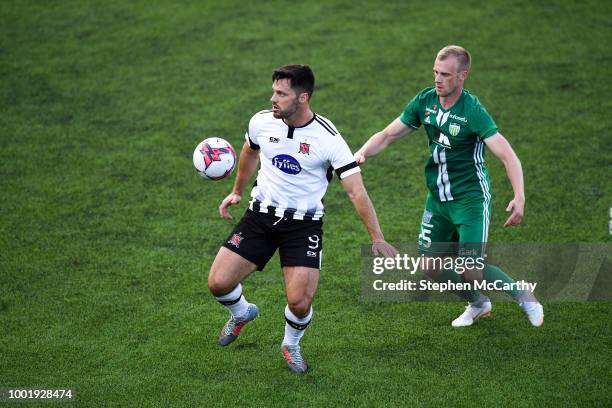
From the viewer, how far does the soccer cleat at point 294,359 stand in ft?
21.1

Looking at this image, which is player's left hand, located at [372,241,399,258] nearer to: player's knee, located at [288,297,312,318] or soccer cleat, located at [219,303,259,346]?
player's knee, located at [288,297,312,318]

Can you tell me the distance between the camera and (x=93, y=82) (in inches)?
476

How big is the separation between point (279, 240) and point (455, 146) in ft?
5.21

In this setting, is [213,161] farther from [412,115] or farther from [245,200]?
[245,200]

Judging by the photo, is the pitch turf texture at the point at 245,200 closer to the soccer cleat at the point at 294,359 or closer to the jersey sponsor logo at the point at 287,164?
the soccer cleat at the point at 294,359

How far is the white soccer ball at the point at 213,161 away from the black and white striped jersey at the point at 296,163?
17.1 inches

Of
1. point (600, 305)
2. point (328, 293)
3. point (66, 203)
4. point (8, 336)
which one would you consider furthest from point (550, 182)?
point (8, 336)

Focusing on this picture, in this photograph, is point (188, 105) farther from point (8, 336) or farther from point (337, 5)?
point (8, 336)

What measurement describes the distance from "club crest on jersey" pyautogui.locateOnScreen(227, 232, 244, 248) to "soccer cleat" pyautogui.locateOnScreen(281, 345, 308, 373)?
894mm

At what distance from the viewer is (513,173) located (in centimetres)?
625

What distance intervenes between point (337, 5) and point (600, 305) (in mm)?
8416

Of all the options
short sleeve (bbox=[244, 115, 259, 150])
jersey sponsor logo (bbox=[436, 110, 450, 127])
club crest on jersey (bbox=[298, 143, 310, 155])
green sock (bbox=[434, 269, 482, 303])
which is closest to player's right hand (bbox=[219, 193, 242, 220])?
short sleeve (bbox=[244, 115, 259, 150])

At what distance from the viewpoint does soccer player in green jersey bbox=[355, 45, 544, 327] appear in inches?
251

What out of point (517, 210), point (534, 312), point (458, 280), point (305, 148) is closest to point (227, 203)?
point (305, 148)
